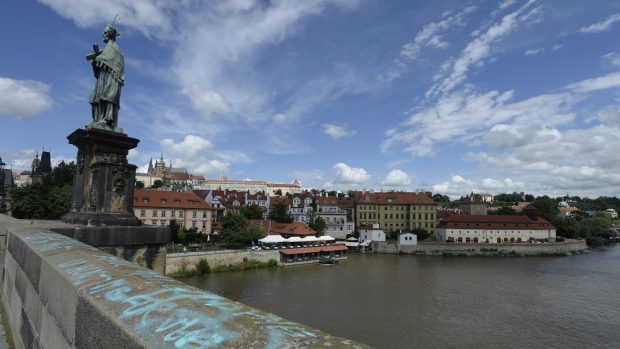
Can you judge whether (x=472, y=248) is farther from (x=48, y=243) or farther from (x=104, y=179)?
(x=48, y=243)

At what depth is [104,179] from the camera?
23.2 ft

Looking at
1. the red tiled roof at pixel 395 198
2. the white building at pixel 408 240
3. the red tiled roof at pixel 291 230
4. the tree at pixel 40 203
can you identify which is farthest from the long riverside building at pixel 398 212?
the tree at pixel 40 203

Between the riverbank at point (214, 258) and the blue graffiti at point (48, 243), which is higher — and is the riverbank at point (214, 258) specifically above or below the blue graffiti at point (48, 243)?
below

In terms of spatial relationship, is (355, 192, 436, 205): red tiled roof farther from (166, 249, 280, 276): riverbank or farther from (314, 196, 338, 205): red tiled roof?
(166, 249, 280, 276): riverbank

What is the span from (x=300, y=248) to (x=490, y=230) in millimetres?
36624

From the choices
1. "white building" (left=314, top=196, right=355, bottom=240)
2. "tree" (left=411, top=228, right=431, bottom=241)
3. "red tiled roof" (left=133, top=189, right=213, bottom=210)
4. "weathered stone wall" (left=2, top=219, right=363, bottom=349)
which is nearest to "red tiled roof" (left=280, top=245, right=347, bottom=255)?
"red tiled roof" (left=133, top=189, right=213, bottom=210)

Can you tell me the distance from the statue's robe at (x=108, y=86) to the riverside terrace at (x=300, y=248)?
3573cm

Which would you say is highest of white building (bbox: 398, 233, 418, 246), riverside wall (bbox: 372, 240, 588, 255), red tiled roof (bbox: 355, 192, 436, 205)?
red tiled roof (bbox: 355, 192, 436, 205)

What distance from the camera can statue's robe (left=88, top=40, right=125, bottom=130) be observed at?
7590 mm

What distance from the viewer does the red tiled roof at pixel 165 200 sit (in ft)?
155

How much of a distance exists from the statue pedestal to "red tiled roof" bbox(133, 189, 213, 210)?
41891 millimetres

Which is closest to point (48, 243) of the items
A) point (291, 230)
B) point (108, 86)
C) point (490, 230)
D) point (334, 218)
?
point (108, 86)

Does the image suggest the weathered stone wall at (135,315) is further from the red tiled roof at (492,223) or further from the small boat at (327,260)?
the red tiled roof at (492,223)

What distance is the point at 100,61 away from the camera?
7.59m
